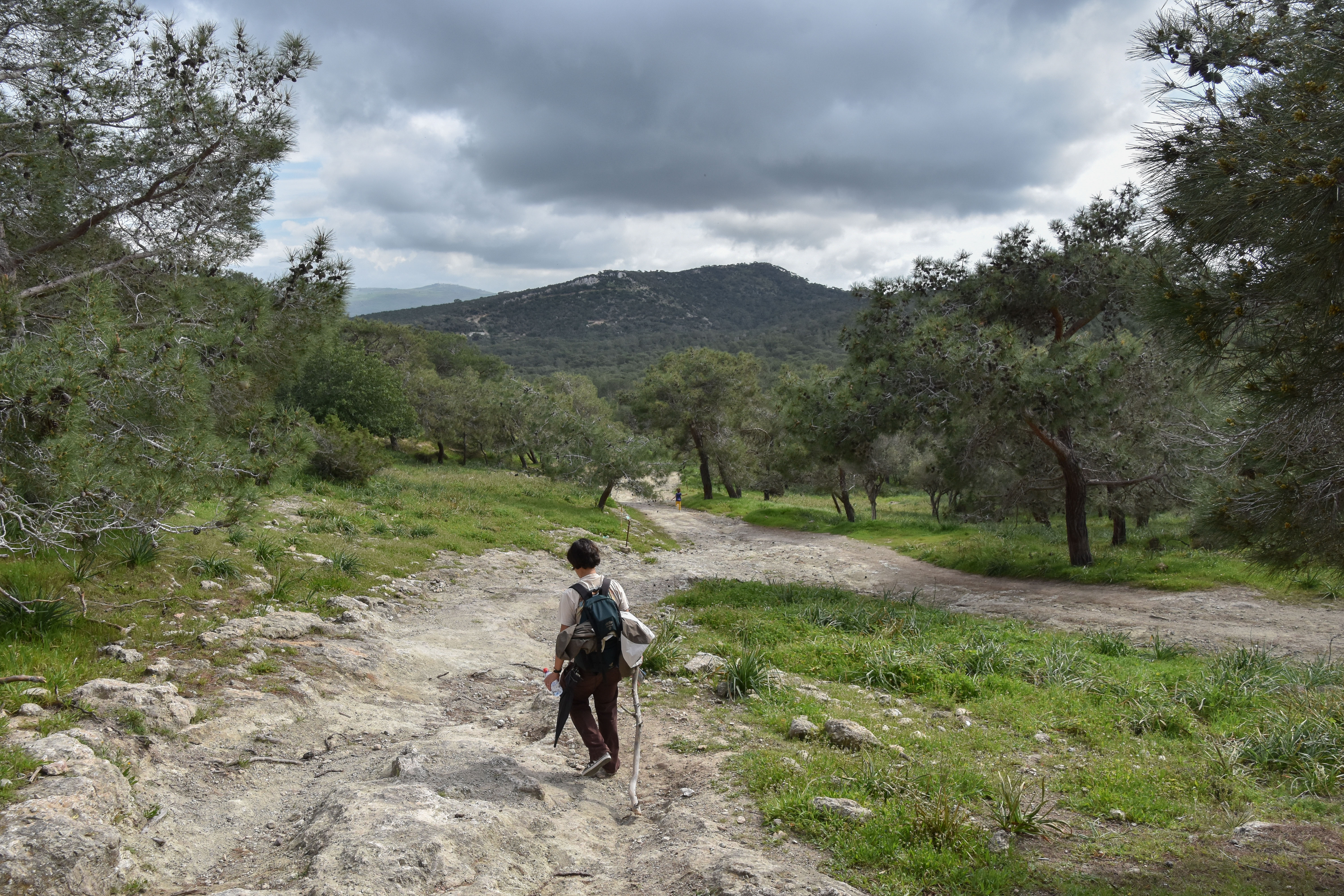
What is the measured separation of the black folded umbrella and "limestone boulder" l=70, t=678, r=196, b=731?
2738 millimetres

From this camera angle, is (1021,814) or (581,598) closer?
(1021,814)

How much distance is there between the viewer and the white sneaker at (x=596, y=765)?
5.12 m

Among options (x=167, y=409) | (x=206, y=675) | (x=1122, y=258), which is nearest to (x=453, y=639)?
(x=206, y=675)

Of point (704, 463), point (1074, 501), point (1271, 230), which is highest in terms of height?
point (1271, 230)

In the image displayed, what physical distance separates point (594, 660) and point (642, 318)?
523 feet

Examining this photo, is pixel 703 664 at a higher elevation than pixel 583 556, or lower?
lower

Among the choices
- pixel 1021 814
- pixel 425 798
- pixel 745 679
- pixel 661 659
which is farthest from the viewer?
pixel 661 659

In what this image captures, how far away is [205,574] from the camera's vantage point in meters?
8.53

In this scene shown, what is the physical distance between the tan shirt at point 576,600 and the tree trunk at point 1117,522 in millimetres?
17880

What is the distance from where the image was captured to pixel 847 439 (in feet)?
49.0

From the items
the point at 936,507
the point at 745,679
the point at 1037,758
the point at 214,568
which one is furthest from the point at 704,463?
the point at 1037,758

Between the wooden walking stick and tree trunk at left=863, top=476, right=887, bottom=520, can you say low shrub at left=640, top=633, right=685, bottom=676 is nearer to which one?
the wooden walking stick

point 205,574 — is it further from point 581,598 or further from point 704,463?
point 704,463

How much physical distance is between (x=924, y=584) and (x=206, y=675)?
14.0 metres
